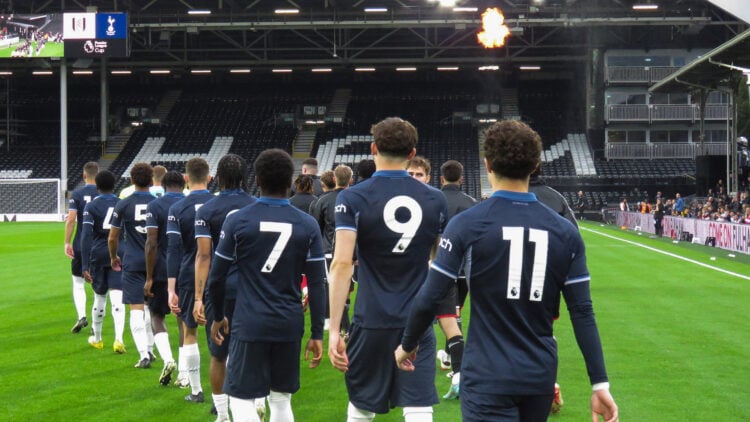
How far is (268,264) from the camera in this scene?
5.42 metres

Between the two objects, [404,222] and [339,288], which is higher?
[404,222]

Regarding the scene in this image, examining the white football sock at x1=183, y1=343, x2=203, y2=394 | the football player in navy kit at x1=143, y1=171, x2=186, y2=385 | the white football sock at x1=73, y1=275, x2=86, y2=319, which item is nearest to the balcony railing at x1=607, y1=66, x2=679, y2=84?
the white football sock at x1=73, y1=275, x2=86, y2=319

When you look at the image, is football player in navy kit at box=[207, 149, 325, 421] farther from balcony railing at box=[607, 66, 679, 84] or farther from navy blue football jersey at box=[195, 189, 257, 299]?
balcony railing at box=[607, 66, 679, 84]

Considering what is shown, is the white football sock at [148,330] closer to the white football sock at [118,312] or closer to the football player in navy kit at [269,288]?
the white football sock at [118,312]

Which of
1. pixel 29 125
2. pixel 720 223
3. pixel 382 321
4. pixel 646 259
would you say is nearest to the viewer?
pixel 382 321

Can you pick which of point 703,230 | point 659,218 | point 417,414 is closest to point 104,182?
point 417,414

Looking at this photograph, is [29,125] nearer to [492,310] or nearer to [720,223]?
[720,223]

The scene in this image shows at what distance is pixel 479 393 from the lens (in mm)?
3752

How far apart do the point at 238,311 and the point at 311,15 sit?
44.2m

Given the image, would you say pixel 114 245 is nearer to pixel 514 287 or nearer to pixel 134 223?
pixel 134 223

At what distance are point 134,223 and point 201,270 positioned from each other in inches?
120

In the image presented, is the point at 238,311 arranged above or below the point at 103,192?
below

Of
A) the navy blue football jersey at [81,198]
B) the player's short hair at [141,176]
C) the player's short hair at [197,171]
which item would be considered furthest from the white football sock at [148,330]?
the player's short hair at [197,171]

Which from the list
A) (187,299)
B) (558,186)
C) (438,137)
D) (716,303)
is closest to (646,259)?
(716,303)
